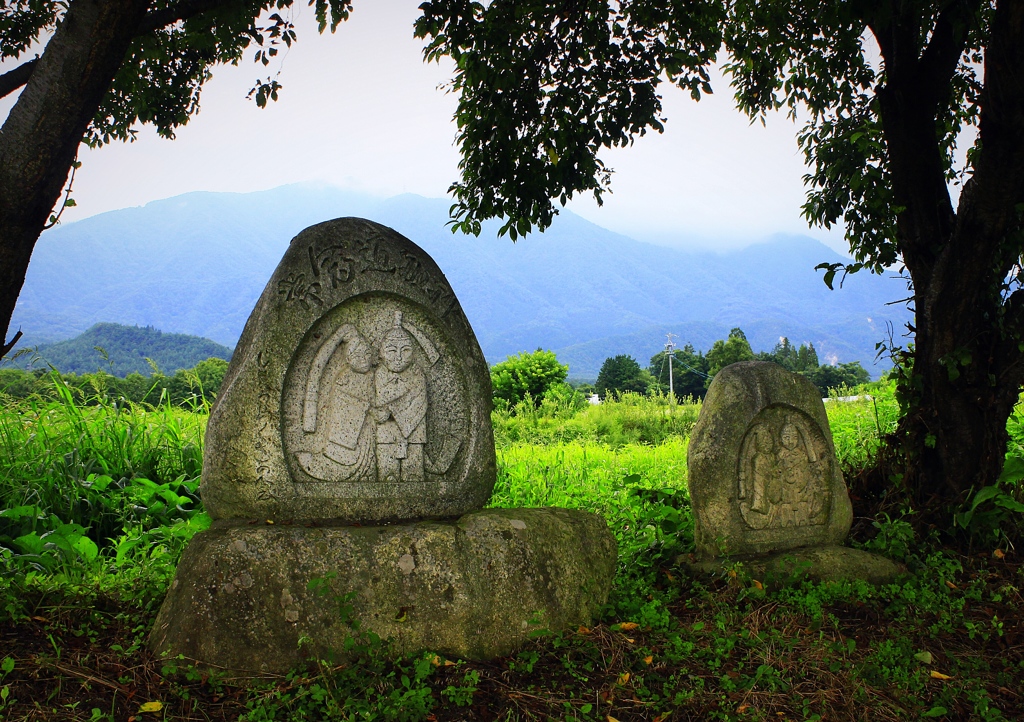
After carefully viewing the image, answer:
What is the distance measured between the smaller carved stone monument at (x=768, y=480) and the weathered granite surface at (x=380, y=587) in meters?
1.24

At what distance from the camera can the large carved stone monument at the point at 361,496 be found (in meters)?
3.20

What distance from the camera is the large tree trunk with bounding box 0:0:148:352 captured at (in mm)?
3348

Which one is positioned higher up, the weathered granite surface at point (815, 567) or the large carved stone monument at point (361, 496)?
the large carved stone monument at point (361, 496)

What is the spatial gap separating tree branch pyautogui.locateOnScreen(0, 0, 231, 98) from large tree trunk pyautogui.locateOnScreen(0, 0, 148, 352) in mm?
266

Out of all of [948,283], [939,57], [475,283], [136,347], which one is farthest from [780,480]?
[475,283]

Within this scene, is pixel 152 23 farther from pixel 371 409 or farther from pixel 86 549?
pixel 86 549

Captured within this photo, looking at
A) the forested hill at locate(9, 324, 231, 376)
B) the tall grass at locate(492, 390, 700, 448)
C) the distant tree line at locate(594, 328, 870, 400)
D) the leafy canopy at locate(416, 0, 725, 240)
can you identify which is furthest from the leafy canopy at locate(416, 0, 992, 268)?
the forested hill at locate(9, 324, 231, 376)

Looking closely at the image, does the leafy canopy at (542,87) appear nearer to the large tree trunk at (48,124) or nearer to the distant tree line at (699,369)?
the large tree trunk at (48,124)

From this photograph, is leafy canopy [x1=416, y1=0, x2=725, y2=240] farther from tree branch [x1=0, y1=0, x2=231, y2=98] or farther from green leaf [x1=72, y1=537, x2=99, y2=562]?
green leaf [x1=72, y1=537, x2=99, y2=562]

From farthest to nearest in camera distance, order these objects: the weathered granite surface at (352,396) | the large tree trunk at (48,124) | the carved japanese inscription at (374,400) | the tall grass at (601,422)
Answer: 1. the tall grass at (601,422)
2. the carved japanese inscription at (374,400)
3. the weathered granite surface at (352,396)
4. the large tree trunk at (48,124)

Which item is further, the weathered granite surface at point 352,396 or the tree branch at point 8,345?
the weathered granite surface at point 352,396

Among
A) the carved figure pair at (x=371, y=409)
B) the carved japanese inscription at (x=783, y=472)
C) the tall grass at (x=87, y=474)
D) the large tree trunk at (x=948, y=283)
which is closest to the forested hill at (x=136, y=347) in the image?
the tall grass at (x=87, y=474)

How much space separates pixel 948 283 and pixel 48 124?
5257 mm

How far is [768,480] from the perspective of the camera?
4.78 meters
